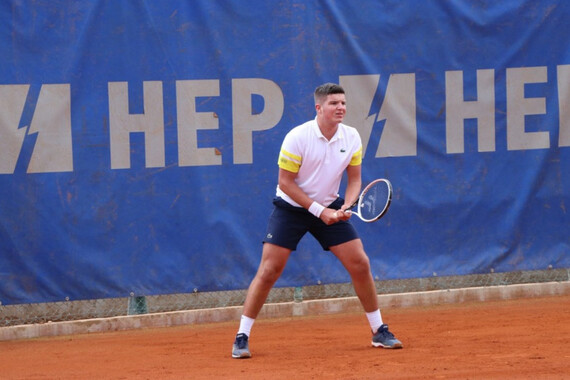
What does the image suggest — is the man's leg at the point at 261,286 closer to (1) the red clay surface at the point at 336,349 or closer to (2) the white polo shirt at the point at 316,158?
(1) the red clay surface at the point at 336,349

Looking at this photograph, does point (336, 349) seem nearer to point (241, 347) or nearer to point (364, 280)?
point (364, 280)

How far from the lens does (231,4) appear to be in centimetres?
792

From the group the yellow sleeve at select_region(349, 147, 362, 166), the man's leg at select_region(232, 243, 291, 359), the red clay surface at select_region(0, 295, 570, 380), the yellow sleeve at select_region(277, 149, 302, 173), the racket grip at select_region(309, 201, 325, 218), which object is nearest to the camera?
the red clay surface at select_region(0, 295, 570, 380)

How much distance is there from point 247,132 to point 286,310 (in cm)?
146

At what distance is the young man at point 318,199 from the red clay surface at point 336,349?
36 cm

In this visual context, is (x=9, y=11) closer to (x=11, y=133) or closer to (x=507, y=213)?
(x=11, y=133)

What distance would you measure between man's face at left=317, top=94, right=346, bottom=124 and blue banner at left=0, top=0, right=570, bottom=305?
5.99ft

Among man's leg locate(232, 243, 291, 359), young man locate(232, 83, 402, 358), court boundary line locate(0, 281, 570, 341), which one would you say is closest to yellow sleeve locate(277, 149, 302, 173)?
young man locate(232, 83, 402, 358)

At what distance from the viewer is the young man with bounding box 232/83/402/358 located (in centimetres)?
623

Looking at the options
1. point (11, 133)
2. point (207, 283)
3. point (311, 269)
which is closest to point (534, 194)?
point (311, 269)

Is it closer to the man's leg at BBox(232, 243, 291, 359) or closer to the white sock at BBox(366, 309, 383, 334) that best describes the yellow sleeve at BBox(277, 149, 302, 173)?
the man's leg at BBox(232, 243, 291, 359)

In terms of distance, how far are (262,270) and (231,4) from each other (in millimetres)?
2515

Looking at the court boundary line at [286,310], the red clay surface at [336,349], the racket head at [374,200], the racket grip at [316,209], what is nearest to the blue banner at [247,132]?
the court boundary line at [286,310]

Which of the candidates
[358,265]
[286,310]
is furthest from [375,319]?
[286,310]
